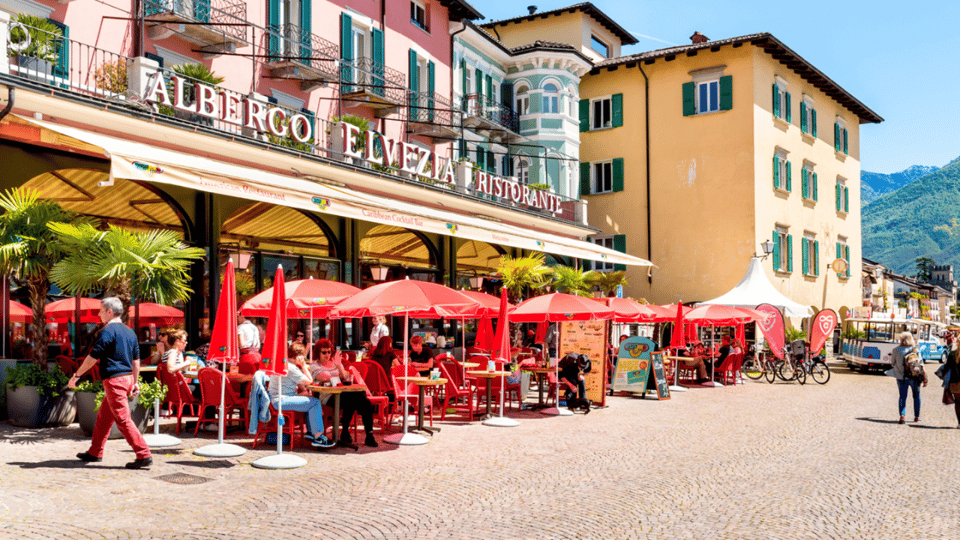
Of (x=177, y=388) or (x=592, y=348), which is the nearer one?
(x=177, y=388)

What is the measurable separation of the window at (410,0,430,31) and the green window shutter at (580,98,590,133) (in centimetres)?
1067

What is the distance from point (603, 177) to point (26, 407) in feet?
87.3

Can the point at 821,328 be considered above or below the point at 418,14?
below

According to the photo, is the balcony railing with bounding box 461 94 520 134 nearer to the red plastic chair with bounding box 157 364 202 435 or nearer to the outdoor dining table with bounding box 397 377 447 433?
the outdoor dining table with bounding box 397 377 447 433

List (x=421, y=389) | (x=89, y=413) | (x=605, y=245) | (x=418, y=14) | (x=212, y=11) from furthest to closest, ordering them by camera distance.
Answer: (x=605, y=245)
(x=418, y=14)
(x=212, y=11)
(x=421, y=389)
(x=89, y=413)

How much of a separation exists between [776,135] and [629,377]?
1827 centimetres

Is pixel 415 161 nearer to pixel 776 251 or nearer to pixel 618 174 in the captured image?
pixel 618 174

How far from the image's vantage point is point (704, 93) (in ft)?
106

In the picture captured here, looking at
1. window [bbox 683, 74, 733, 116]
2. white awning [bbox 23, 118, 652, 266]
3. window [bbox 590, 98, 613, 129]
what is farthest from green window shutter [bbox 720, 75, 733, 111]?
white awning [bbox 23, 118, 652, 266]

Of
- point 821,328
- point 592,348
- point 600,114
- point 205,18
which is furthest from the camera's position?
point 600,114

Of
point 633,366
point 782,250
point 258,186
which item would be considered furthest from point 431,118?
point 782,250

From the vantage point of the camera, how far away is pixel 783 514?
22.4 ft

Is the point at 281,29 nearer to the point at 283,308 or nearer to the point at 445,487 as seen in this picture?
the point at 283,308

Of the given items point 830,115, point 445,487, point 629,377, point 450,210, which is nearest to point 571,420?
point 629,377
